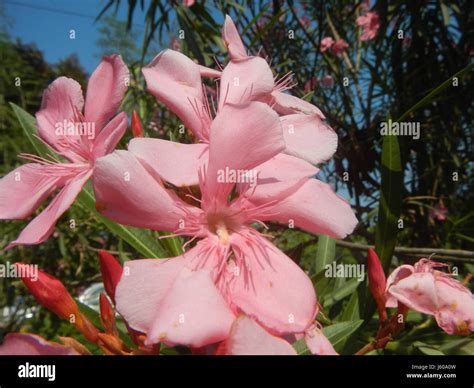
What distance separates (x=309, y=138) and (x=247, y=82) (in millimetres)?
116

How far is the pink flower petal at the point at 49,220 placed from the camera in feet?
1.91

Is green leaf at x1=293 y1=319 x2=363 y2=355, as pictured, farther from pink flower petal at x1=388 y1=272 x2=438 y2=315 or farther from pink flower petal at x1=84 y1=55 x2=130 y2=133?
pink flower petal at x1=84 y1=55 x2=130 y2=133

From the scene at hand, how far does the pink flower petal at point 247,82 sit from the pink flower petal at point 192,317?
258 mm

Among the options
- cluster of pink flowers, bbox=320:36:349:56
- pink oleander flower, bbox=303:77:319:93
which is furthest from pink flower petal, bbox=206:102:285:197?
cluster of pink flowers, bbox=320:36:349:56

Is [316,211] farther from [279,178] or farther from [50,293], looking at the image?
[50,293]

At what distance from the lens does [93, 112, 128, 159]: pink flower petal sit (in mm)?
608

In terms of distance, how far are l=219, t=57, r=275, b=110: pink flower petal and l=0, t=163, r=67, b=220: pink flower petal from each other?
0.90 feet

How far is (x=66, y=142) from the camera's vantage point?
736 mm

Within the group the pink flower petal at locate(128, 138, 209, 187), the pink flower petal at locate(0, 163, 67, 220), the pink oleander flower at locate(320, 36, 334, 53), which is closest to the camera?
the pink flower petal at locate(128, 138, 209, 187)

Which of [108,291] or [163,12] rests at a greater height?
[163,12]

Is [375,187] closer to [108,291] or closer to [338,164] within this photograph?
[338,164]
